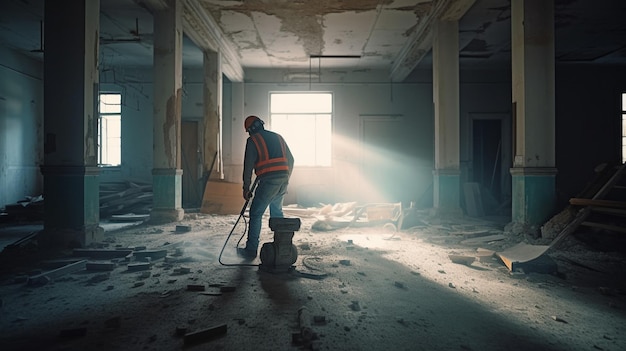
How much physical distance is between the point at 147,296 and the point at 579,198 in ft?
17.7

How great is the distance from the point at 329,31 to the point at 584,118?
9.26 meters

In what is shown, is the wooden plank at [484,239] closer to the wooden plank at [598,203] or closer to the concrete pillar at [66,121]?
the wooden plank at [598,203]

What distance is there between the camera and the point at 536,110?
16.9 feet

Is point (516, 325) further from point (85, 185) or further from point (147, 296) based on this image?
point (85, 185)

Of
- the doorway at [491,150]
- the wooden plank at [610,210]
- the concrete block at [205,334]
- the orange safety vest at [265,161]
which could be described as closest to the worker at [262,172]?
the orange safety vest at [265,161]

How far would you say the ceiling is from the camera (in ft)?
25.9

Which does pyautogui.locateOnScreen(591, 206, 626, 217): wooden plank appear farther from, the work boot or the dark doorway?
the dark doorway

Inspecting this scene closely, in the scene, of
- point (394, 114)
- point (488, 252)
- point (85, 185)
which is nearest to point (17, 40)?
point (85, 185)

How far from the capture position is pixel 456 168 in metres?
7.95

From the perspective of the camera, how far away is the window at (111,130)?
12.3m

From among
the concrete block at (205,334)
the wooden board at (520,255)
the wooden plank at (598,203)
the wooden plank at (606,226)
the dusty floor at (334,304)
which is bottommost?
the dusty floor at (334,304)

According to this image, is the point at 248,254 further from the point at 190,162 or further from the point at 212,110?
the point at 190,162

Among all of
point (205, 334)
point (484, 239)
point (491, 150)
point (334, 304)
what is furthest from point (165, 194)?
point (491, 150)

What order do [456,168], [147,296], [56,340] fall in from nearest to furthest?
1. [56,340]
2. [147,296]
3. [456,168]
